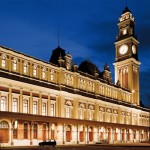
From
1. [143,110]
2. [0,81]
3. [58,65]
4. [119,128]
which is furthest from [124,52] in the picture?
[0,81]

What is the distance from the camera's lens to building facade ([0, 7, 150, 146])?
167 ft

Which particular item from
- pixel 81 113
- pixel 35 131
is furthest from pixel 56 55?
pixel 35 131

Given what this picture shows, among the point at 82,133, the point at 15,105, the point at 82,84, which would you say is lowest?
the point at 82,133

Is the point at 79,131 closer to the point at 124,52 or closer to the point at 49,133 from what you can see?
the point at 49,133

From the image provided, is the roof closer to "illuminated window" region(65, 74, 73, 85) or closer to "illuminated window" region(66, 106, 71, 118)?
"illuminated window" region(65, 74, 73, 85)

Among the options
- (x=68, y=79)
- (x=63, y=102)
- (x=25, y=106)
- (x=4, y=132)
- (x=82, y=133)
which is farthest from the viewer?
(x=82, y=133)

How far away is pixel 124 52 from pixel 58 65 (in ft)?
133

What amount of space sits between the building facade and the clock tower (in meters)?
0.31

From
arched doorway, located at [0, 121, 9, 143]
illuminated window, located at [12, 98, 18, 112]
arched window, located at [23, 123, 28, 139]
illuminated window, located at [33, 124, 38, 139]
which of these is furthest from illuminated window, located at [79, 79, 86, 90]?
arched doorway, located at [0, 121, 9, 143]

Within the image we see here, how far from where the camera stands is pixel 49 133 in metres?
57.5

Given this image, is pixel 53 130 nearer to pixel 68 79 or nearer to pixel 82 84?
pixel 68 79

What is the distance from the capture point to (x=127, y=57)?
98.2 meters

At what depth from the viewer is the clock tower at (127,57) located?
96562 millimetres

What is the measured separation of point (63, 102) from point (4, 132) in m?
16.4
